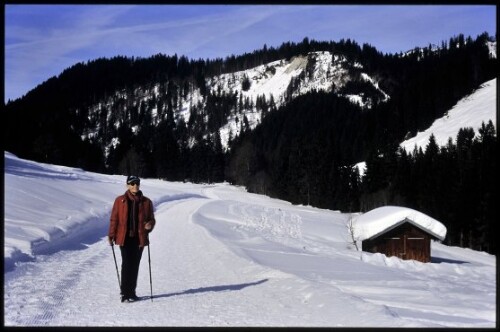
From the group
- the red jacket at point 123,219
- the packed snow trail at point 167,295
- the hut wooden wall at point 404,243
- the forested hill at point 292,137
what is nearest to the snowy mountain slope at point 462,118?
the forested hill at point 292,137

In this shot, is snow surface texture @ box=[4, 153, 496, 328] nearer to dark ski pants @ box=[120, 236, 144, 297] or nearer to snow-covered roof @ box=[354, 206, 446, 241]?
dark ski pants @ box=[120, 236, 144, 297]

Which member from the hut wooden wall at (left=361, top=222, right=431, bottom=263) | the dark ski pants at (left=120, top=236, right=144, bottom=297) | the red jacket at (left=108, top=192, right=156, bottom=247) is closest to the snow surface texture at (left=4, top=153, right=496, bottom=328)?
the dark ski pants at (left=120, top=236, right=144, bottom=297)

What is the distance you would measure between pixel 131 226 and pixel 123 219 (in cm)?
16

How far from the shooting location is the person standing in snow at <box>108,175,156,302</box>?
748 centimetres

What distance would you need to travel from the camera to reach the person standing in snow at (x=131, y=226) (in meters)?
7.48

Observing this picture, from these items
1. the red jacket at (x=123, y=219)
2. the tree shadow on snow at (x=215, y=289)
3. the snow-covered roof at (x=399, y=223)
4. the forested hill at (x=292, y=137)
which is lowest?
the snow-covered roof at (x=399, y=223)

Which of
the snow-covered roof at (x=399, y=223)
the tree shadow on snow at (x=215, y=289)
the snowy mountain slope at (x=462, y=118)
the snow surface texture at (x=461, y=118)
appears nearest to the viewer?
the tree shadow on snow at (x=215, y=289)

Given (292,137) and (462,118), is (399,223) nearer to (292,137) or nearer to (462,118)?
(462,118)

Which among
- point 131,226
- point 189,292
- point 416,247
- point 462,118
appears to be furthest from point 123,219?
point 462,118

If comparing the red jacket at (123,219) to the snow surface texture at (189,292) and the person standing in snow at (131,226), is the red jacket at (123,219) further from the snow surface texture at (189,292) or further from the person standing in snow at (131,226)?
the snow surface texture at (189,292)

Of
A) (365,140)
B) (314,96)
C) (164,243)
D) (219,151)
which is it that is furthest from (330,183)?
(314,96)

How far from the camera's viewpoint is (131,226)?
7547mm

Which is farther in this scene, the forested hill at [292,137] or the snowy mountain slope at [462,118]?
the snowy mountain slope at [462,118]

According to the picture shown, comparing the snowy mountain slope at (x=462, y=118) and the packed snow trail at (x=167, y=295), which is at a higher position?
the snowy mountain slope at (x=462, y=118)
